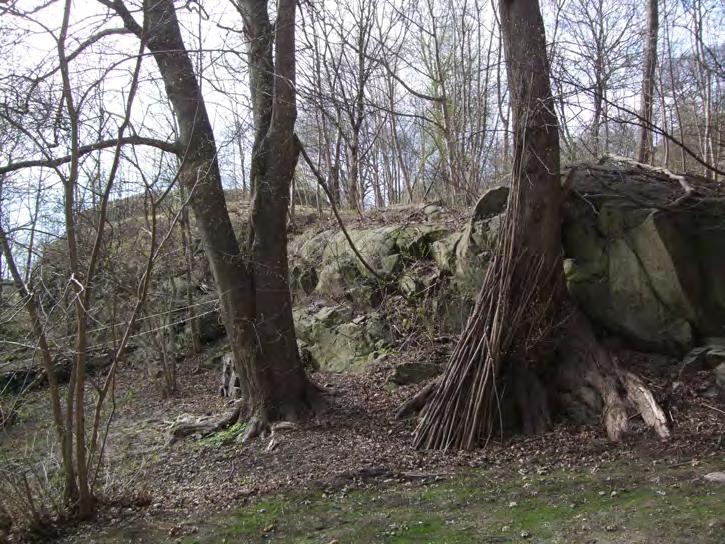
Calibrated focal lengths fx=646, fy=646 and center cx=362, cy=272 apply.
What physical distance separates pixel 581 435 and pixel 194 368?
909 cm

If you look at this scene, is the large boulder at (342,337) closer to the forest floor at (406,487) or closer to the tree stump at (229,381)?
the tree stump at (229,381)

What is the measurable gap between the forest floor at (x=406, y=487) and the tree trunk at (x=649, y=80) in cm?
548

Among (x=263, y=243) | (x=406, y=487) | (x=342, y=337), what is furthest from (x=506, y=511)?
(x=342, y=337)

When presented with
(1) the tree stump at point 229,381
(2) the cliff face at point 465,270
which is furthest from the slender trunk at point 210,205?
(1) the tree stump at point 229,381

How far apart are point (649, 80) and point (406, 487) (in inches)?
300

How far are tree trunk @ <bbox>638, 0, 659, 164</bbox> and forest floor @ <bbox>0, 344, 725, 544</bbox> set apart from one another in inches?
216

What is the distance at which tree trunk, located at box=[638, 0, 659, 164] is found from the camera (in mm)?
10391

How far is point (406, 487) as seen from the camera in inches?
230

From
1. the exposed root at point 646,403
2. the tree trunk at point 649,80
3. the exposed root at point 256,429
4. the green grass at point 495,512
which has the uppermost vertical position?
the tree trunk at point 649,80

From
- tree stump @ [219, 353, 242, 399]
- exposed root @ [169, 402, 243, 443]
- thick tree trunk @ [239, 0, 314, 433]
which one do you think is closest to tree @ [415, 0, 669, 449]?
thick tree trunk @ [239, 0, 314, 433]

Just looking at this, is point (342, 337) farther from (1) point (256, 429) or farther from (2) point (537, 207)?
(2) point (537, 207)

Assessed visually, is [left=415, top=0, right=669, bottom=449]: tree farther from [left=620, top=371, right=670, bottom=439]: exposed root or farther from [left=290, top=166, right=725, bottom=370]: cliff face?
[left=290, top=166, right=725, bottom=370]: cliff face

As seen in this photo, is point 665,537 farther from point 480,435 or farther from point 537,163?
point 537,163

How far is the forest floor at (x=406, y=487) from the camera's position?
452 cm
